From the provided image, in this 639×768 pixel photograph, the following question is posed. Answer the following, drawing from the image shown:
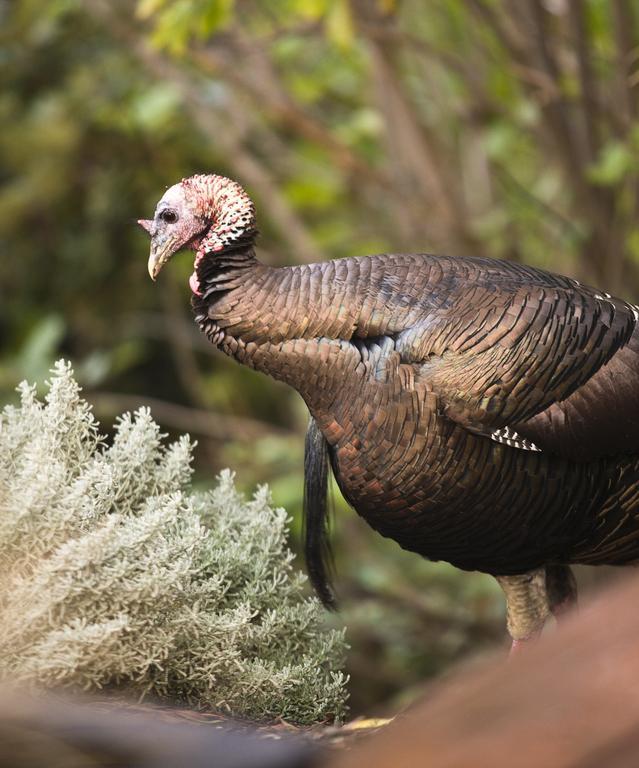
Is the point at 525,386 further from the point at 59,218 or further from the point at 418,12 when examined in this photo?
the point at 418,12

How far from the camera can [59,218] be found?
26.5 feet

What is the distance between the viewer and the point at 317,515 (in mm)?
3568

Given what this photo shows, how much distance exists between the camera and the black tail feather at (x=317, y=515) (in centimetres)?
337

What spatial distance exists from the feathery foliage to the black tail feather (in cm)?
16

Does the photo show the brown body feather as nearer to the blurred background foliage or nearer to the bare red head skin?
the bare red head skin

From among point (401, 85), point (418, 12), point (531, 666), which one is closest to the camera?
point (531, 666)

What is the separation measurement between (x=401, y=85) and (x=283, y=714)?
473cm

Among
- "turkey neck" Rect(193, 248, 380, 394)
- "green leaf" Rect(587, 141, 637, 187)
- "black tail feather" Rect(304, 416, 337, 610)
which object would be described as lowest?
"black tail feather" Rect(304, 416, 337, 610)

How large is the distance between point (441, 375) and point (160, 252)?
0.81m

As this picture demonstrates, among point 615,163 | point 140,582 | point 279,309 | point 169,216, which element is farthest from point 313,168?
point 140,582

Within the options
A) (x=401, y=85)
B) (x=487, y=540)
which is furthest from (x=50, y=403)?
(x=401, y=85)

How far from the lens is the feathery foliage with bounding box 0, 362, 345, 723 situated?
2688 millimetres

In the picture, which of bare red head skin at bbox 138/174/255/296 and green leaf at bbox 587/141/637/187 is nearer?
bare red head skin at bbox 138/174/255/296

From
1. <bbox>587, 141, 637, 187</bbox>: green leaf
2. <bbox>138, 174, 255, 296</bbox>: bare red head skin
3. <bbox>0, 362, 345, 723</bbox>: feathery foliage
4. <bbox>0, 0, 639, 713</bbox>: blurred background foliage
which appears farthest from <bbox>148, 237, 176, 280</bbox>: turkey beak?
<bbox>587, 141, 637, 187</bbox>: green leaf
